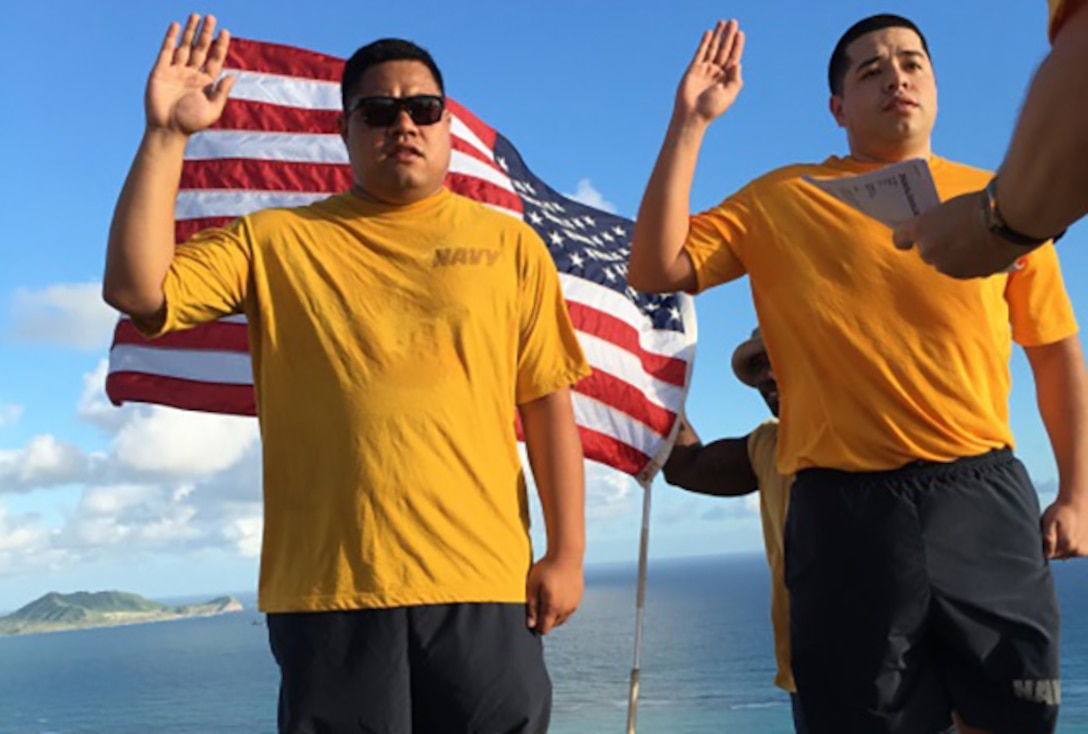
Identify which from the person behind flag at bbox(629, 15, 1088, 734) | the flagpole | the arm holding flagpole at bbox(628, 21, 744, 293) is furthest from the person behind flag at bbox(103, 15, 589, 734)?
the flagpole

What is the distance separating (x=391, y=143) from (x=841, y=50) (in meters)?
1.42

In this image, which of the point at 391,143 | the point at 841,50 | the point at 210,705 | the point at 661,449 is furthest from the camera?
the point at 210,705

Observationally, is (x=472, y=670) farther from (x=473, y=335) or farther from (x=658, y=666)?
(x=658, y=666)

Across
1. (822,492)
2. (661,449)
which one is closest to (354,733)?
(822,492)

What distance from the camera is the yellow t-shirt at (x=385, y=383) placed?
2.94m

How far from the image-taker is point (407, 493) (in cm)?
296

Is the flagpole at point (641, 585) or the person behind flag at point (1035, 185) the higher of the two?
the person behind flag at point (1035, 185)

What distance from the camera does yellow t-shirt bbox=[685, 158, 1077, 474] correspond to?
3.12 m

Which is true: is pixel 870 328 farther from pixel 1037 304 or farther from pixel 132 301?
pixel 132 301

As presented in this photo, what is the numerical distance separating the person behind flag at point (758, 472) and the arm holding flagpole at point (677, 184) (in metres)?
1.44

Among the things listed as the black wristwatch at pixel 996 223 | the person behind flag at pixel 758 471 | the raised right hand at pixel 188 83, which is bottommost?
the person behind flag at pixel 758 471

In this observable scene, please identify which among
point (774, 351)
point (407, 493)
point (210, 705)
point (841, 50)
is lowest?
point (210, 705)

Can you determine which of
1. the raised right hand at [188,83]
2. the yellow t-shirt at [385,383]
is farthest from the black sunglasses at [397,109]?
the raised right hand at [188,83]

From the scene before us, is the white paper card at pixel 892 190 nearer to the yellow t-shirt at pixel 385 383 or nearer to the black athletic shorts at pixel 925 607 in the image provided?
the black athletic shorts at pixel 925 607
